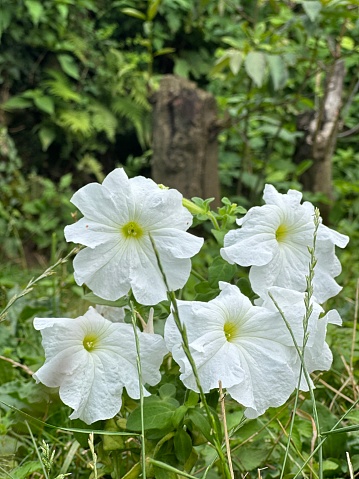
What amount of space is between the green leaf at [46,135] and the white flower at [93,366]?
153 inches

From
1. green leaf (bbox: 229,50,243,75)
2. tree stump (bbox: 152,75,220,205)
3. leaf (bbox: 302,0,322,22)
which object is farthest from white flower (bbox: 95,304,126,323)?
tree stump (bbox: 152,75,220,205)

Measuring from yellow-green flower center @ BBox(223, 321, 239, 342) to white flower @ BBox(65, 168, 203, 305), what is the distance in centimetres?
8

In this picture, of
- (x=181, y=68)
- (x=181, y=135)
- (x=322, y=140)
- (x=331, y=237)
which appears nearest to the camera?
(x=331, y=237)

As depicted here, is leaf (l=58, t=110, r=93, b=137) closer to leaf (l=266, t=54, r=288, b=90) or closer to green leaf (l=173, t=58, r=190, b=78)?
green leaf (l=173, t=58, r=190, b=78)

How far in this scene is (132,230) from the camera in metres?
0.79

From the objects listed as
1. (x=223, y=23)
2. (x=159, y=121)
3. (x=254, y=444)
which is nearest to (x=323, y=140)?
(x=159, y=121)

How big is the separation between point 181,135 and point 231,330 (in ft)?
7.84

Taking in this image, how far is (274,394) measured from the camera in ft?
2.35

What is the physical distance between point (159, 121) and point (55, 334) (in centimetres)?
248

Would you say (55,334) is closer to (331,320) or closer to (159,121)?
(331,320)

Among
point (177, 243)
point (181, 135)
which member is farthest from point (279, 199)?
point (181, 135)

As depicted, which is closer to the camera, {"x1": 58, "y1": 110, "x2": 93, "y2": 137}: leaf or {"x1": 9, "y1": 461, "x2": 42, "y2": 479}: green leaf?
{"x1": 9, "y1": 461, "x2": 42, "y2": 479}: green leaf

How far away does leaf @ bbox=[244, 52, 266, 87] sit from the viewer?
256 centimetres

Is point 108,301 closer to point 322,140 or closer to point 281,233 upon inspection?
point 281,233
